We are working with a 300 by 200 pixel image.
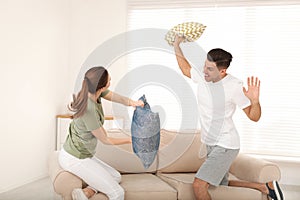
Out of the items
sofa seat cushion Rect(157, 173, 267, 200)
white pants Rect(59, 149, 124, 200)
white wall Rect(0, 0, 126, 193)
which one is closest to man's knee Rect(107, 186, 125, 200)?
white pants Rect(59, 149, 124, 200)

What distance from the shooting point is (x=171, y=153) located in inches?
142

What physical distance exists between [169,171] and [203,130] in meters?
0.54

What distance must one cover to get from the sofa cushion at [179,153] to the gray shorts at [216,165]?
17.1 inches

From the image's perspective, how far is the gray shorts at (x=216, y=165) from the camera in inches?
123

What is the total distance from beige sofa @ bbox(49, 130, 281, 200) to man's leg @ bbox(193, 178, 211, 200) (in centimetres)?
5

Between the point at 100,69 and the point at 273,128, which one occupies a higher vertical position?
the point at 100,69

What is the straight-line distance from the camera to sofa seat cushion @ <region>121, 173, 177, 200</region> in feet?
10.0

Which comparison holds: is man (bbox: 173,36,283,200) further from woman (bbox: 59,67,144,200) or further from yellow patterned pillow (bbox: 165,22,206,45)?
woman (bbox: 59,67,144,200)

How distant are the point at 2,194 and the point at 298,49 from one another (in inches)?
144

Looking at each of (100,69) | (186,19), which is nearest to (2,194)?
(100,69)

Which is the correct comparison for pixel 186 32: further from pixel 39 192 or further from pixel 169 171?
pixel 39 192

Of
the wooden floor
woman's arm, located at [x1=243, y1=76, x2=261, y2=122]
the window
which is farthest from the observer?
the window

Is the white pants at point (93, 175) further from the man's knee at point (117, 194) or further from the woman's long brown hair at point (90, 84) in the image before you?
the woman's long brown hair at point (90, 84)

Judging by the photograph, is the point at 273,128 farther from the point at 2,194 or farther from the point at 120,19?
the point at 2,194
